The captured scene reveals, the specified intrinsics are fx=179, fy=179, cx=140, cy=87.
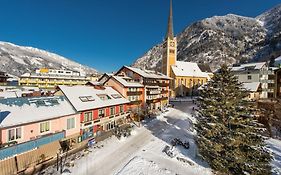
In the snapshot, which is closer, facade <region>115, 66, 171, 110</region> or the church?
facade <region>115, 66, 171, 110</region>

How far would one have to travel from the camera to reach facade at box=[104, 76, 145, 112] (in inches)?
1588

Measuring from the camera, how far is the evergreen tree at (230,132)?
1725 cm

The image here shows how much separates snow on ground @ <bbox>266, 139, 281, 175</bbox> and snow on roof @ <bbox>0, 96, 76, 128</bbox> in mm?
26834

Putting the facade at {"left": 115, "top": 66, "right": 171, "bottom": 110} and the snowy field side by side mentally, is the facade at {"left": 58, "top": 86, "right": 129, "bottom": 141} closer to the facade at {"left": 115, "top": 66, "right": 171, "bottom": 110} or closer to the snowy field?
the snowy field

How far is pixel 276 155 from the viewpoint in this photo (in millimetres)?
24766

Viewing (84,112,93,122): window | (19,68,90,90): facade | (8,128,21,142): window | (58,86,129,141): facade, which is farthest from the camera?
(19,68,90,90): facade

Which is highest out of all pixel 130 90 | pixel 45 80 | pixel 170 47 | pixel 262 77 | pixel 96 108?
pixel 170 47

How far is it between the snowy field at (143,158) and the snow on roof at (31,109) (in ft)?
20.8

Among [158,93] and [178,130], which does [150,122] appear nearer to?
[178,130]

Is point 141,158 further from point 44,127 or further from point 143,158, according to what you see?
point 44,127

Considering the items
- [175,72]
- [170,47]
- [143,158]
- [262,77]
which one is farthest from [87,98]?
[170,47]

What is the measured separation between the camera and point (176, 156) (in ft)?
77.5

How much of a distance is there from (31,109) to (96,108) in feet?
31.7

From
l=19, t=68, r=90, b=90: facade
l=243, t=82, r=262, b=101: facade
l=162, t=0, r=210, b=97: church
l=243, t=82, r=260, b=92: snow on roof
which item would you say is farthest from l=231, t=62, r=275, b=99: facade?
l=19, t=68, r=90, b=90: facade
